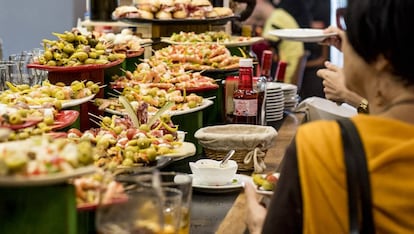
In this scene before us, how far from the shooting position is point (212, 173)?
3072mm

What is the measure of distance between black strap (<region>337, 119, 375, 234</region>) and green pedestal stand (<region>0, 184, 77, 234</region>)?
1.98 ft

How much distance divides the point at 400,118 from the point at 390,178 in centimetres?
18

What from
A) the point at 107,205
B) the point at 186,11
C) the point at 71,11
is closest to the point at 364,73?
the point at 107,205

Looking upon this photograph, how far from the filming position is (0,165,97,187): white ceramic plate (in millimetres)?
1657

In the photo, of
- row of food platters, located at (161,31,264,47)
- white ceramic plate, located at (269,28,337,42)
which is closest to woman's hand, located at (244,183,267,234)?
white ceramic plate, located at (269,28,337,42)

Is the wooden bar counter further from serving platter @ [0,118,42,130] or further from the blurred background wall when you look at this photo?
the blurred background wall

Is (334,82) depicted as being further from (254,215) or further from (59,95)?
(254,215)

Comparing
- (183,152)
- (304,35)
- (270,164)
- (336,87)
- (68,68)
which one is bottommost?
(270,164)

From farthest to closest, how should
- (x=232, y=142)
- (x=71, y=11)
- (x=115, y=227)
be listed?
(x=71, y=11), (x=232, y=142), (x=115, y=227)

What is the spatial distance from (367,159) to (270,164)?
6.23ft

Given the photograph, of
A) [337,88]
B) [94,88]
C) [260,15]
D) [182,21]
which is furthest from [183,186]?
[260,15]

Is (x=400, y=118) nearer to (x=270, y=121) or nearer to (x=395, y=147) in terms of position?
(x=395, y=147)

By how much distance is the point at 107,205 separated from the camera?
1.70 meters

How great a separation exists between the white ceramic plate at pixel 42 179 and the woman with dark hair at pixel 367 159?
1.48 feet
